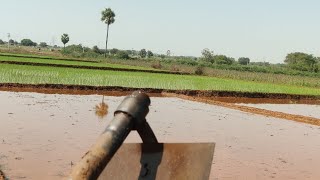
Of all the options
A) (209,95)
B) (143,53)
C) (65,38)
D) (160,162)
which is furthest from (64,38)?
(160,162)

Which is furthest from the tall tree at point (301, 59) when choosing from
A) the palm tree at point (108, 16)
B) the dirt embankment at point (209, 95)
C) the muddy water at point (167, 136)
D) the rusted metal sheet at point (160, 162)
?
the rusted metal sheet at point (160, 162)

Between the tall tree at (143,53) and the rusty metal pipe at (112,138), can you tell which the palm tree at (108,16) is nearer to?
the tall tree at (143,53)

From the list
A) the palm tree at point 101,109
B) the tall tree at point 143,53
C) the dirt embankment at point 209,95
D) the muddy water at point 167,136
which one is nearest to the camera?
the muddy water at point 167,136

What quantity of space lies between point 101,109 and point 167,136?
15.5 feet

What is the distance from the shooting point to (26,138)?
29.7ft

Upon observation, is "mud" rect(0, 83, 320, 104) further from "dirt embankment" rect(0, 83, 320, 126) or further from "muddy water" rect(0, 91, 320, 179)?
"muddy water" rect(0, 91, 320, 179)

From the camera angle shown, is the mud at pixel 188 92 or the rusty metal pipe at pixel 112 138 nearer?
the rusty metal pipe at pixel 112 138

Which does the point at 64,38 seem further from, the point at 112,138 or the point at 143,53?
the point at 112,138

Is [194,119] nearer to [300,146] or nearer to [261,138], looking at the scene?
[261,138]

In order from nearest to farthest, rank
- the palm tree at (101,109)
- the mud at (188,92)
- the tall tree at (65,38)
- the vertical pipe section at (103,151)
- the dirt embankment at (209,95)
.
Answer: the vertical pipe section at (103,151) → the palm tree at (101,109) → the dirt embankment at (209,95) → the mud at (188,92) → the tall tree at (65,38)

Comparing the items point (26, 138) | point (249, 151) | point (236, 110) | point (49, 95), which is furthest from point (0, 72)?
point (249, 151)

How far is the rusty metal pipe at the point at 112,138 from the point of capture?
4.85ft

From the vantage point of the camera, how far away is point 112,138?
1.53 metres

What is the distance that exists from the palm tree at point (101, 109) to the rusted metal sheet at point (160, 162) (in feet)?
36.8
